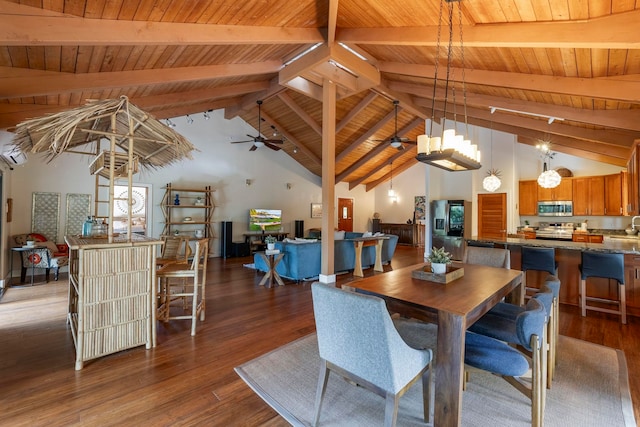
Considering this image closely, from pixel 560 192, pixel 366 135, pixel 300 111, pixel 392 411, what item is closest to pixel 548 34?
pixel 392 411

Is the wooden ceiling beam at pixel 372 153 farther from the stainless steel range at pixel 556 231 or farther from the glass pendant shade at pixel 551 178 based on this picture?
the stainless steel range at pixel 556 231

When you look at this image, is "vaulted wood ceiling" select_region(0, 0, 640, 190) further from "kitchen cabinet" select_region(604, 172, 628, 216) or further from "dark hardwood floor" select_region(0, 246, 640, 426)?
"dark hardwood floor" select_region(0, 246, 640, 426)

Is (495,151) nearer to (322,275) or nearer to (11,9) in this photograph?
(322,275)

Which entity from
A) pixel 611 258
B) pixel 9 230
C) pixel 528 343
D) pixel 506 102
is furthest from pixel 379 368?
pixel 9 230

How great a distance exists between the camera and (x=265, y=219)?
30.8 ft

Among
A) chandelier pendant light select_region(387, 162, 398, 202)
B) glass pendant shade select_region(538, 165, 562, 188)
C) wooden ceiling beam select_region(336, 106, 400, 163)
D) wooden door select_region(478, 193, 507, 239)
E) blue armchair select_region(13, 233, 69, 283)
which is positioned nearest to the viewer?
blue armchair select_region(13, 233, 69, 283)

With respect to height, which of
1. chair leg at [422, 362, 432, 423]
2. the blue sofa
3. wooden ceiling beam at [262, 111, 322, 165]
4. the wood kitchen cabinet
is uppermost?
wooden ceiling beam at [262, 111, 322, 165]

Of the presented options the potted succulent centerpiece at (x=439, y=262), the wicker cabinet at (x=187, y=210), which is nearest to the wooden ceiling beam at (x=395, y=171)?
the wicker cabinet at (x=187, y=210)

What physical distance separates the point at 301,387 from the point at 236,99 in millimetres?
7305

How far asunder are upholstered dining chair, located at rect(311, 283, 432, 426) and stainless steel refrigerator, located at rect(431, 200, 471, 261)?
6.61 meters

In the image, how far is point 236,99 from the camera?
7.68 m

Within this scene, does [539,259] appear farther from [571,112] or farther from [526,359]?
[526,359]

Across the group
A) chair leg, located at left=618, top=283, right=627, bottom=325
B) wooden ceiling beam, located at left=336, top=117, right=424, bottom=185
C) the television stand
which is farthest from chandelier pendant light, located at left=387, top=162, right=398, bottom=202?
chair leg, located at left=618, top=283, right=627, bottom=325

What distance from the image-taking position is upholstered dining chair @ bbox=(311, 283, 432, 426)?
1.45 m
